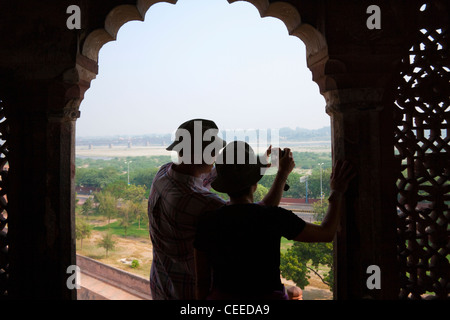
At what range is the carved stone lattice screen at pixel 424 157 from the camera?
2438mm

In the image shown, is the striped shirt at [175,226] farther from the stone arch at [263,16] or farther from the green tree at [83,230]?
the green tree at [83,230]

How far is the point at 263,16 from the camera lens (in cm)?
258

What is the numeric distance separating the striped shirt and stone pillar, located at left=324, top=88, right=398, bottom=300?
1.04m

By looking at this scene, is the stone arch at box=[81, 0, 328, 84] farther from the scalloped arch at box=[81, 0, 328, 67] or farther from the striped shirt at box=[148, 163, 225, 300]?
the striped shirt at box=[148, 163, 225, 300]

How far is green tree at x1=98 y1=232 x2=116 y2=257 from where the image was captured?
108ft

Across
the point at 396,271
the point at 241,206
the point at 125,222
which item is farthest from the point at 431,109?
the point at 125,222

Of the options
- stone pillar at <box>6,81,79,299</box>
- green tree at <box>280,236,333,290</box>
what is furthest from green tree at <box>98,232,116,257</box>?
stone pillar at <box>6,81,79,299</box>

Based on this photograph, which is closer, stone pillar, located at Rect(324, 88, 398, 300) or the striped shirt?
the striped shirt

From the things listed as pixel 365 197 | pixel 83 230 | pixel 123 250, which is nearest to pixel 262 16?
pixel 365 197

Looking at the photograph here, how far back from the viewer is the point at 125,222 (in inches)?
1385

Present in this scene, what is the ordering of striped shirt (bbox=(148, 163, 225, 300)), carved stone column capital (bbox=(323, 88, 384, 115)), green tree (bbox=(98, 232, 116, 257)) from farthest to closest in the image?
green tree (bbox=(98, 232, 116, 257)), carved stone column capital (bbox=(323, 88, 384, 115)), striped shirt (bbox=(148, 163, 225, 300))

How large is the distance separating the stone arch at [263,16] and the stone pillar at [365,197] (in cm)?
31

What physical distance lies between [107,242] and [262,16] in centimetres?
3400
